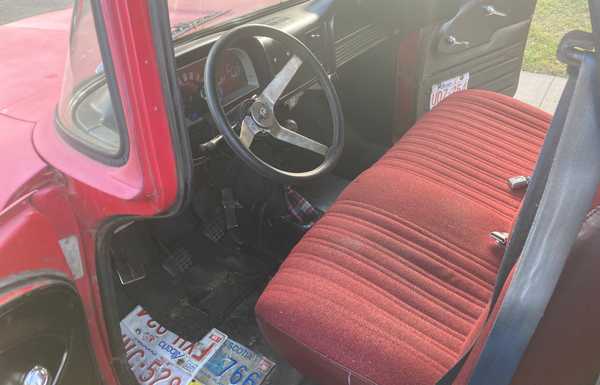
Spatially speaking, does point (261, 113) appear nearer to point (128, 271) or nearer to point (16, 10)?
point (128, 271)

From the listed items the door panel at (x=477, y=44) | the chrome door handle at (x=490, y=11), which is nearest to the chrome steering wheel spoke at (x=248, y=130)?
the door panel at (x=477, y=44)

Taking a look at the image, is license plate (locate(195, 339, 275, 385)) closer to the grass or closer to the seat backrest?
the seat backrest

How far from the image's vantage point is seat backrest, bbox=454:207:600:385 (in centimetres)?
84

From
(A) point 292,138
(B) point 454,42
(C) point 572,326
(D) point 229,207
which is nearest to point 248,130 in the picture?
(A) point 292,138

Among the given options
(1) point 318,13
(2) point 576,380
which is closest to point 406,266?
(2) point 576,380

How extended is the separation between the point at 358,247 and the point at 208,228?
71cm

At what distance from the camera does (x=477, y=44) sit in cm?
245

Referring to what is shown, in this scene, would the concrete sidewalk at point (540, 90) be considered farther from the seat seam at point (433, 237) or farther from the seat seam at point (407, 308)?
the seat seam at point (407, 308)

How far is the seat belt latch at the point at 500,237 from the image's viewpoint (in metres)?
1.48

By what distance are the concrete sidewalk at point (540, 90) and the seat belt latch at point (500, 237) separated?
223 centimetres

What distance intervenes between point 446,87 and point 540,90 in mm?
1573

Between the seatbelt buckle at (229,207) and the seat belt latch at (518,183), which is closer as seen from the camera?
the seat belt latch at (518,183)

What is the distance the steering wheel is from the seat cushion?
16cm

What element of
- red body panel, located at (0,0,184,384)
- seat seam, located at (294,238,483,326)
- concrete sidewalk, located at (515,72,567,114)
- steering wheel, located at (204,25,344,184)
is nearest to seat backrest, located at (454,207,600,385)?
seat seam, located at (294,238,483,326)
